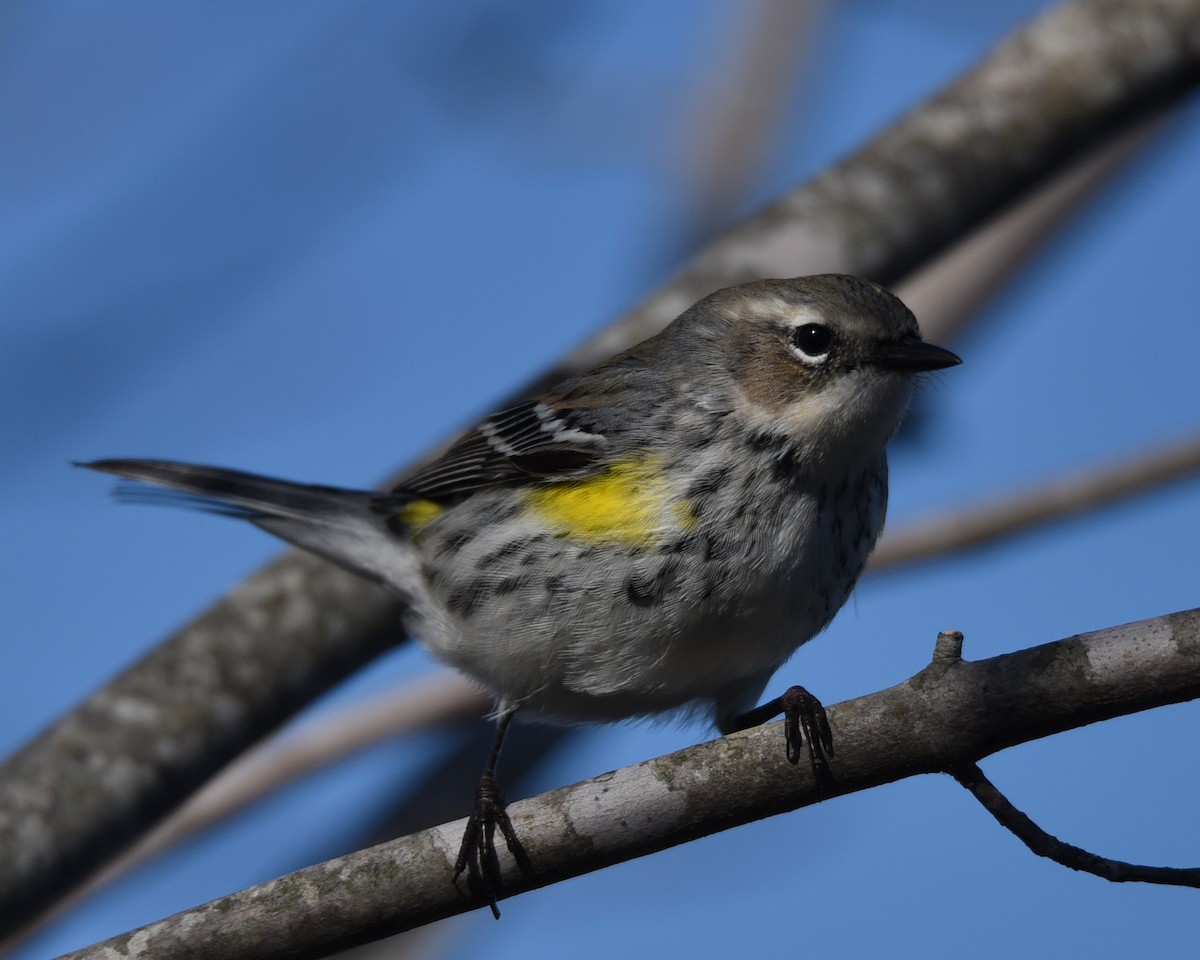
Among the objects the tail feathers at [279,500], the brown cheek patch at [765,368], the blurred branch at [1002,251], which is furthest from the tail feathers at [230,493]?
the blurred branch at [1002,251]

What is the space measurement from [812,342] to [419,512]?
1590mm

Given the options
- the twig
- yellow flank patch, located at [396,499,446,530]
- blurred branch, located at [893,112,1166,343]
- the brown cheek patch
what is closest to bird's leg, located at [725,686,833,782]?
the twig

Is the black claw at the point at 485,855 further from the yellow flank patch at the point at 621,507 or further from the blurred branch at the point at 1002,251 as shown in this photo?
the blurred branch at the point at 1002,251

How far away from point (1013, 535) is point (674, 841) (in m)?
2.59

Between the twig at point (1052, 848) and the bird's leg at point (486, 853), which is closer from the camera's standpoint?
the twig at point (1052, 848)

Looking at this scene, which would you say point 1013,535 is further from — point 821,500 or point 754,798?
point 754,798

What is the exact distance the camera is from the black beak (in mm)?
3705

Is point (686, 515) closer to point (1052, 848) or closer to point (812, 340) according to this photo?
point (812, 340)

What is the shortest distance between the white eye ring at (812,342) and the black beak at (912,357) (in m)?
0.15

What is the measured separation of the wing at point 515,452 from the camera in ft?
13.6

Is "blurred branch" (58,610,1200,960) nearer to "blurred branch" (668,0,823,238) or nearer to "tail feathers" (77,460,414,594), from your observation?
"tail feathers" (77,460,414,594)

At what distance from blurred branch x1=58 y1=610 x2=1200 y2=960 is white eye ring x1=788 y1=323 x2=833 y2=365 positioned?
49.1 inches

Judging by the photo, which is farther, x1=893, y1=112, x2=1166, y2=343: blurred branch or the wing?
x1=893, y1=112, x2=1166, y2=343: blurred branch

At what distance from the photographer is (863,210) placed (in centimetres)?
493
